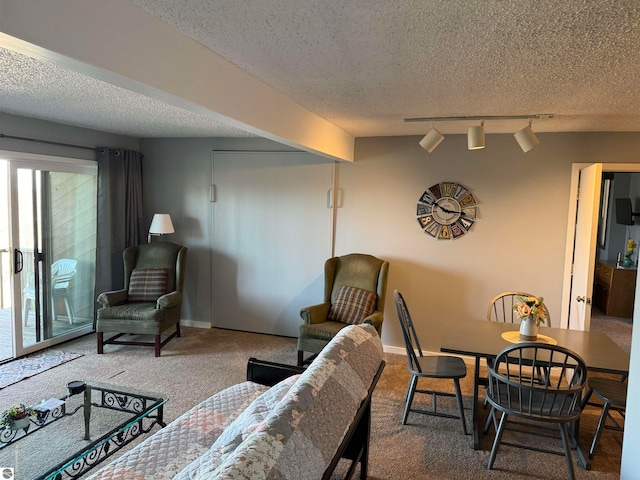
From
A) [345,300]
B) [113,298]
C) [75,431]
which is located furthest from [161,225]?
[75,431]

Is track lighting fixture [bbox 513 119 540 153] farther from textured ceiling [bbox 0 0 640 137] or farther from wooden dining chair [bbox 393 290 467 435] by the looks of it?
wooden dining chair [bbox 393 290 467 435]

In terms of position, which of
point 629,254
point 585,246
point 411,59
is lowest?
point 629,254

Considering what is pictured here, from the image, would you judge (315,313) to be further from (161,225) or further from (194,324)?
(161,225)

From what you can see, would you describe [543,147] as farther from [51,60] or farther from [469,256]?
[51,60]

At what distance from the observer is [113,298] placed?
4.46 meters

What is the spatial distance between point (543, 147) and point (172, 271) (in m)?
3.99

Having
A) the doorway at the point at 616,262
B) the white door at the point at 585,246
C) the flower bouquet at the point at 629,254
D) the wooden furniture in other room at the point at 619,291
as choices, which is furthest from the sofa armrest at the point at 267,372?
the flower bouquet at the point at 629,254

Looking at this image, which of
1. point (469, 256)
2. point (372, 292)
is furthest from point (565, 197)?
point (372, 292)

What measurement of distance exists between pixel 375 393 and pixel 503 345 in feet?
3.89

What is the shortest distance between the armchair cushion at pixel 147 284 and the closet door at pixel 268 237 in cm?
66

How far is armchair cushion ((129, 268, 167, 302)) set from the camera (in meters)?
4.66

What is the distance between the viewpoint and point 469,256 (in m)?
4.27

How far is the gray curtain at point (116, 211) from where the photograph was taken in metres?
4.82

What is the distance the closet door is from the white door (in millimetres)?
2360
